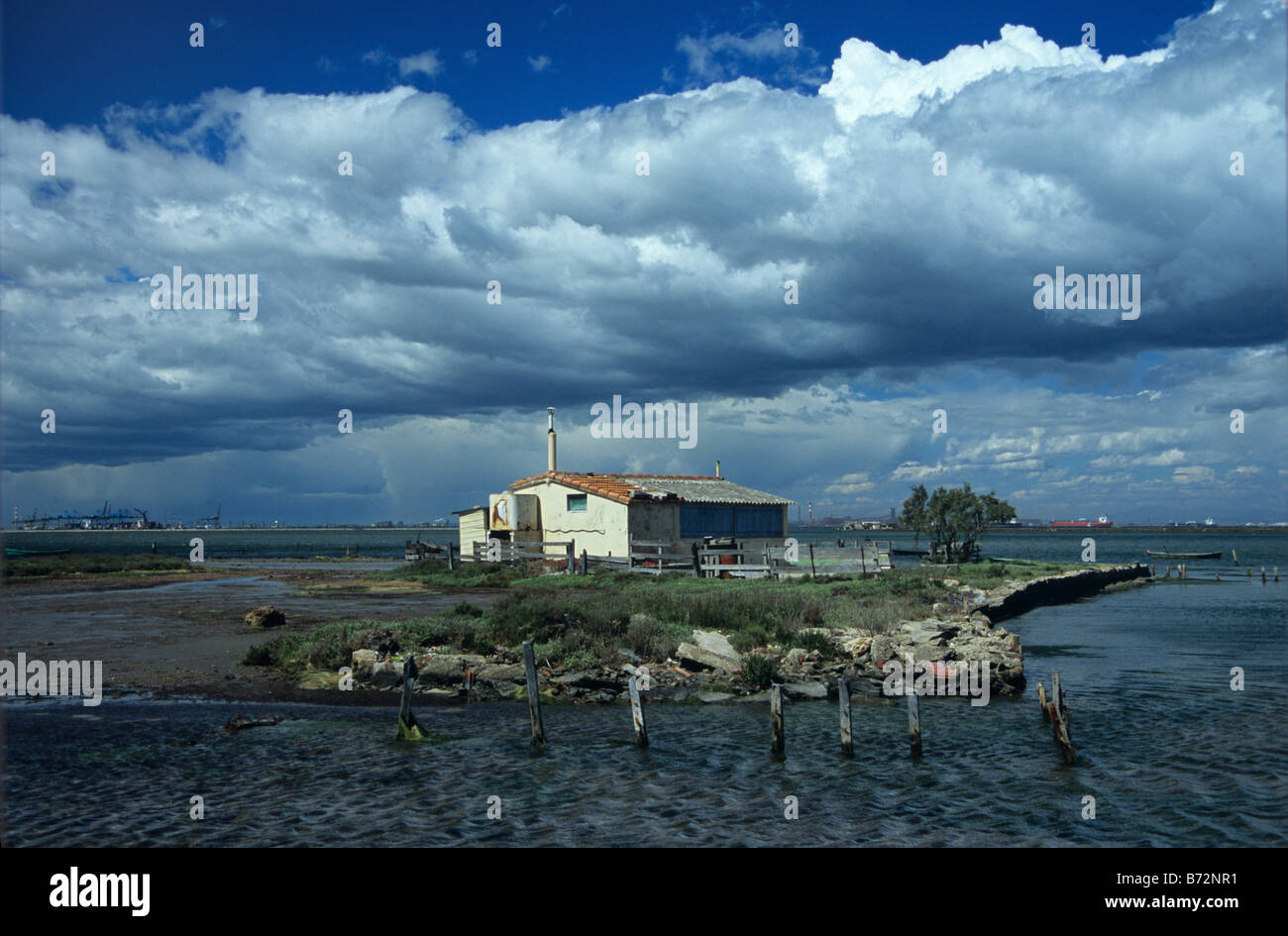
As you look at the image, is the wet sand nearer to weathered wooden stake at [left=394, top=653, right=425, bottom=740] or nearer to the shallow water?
the shallow water

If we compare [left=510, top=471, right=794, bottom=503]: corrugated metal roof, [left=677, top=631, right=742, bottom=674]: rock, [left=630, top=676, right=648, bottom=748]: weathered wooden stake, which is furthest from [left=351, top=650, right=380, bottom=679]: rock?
[left=510, top=471, right=794, bottom=503]: corrugated metal roof

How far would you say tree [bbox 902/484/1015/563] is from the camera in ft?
195

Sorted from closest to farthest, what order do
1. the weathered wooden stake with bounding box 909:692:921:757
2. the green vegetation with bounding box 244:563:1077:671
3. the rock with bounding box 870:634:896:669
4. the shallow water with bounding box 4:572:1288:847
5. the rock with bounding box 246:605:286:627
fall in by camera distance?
the shallow water with bounding box 4:572:1288:847 → the weathered wooden stake with bounding box 909:692:921:757 → the rock with bounding box 870:634:896:669 → the green vegetation with bounding box 244:563:1077:671 → the rock with bounding box 246:605:286:627

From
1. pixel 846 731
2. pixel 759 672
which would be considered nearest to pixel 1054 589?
pixel 759 672

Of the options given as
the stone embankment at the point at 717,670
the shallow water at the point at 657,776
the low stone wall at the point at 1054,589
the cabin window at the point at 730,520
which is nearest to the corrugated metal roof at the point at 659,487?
the cabin window at the point at 730,520

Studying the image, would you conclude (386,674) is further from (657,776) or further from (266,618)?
(266,618)

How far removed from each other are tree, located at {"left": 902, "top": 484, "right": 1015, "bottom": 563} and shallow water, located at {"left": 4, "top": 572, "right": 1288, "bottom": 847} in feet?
129

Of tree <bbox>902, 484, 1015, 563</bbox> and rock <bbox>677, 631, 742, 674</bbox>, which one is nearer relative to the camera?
rock <bbox>677, 631, 742, 674</bbox>

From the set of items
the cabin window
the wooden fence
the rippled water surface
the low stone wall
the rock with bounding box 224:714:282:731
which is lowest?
the low stone wall

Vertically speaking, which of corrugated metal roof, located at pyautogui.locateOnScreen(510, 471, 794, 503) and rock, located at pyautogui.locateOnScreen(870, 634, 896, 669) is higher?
corrugated metal roof, located at pyautogui.locateOnScreen(510, 471, 794, 503)

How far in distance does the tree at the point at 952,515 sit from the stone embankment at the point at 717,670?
36.7m

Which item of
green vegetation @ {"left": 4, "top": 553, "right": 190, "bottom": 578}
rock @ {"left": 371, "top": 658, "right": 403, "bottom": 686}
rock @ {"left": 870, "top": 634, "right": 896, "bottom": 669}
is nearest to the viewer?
rock @ {"left": 371, "top": 658, "right": 403, "bottom": 686}

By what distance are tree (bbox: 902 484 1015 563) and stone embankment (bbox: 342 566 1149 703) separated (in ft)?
120

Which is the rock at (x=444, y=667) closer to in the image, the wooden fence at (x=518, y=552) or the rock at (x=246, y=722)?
the rock at (x=246, y=722)
